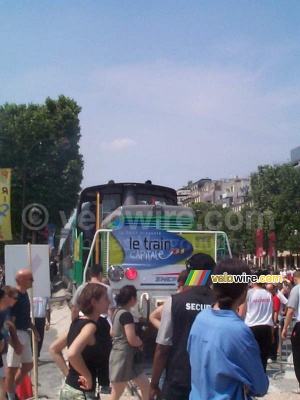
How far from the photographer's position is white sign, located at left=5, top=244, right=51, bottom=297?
9.87 meters

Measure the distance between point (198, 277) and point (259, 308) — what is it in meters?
5.77

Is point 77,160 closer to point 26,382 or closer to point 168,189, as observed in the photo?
point 168,189

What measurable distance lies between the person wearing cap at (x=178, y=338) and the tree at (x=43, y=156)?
108 ft

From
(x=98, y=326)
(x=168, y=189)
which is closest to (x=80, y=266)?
(x=168, y=189)

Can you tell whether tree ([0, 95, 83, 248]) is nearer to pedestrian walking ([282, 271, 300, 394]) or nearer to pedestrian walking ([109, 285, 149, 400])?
pedestrian walking ([282, 271, 300, 394])

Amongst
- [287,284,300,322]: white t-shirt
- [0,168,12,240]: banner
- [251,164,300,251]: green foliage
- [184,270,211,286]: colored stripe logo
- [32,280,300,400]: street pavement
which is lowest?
[32,280,300,400]: street pavement

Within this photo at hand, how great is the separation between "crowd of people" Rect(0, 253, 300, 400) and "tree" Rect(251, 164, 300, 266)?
42682 mm

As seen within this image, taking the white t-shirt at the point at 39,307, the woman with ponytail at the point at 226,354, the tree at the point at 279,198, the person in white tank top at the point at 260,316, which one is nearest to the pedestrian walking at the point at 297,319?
the person in white tank top at the point at 260,316

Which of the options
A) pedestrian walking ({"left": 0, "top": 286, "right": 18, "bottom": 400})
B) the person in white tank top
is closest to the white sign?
pedestrian walking ({"left": 0, "top": 286, "right": 18, "bottom": 400})

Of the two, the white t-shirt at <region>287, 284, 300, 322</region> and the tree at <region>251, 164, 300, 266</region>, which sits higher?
the tree at <region>251, 164, 300, 266</region>

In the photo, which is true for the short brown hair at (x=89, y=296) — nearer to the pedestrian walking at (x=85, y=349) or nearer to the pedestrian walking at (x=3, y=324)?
the pedestrian walking at (x=85, y=349)

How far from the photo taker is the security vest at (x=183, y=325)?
4965mm

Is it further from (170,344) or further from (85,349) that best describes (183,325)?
(85,349)

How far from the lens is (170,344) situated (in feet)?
16.7
